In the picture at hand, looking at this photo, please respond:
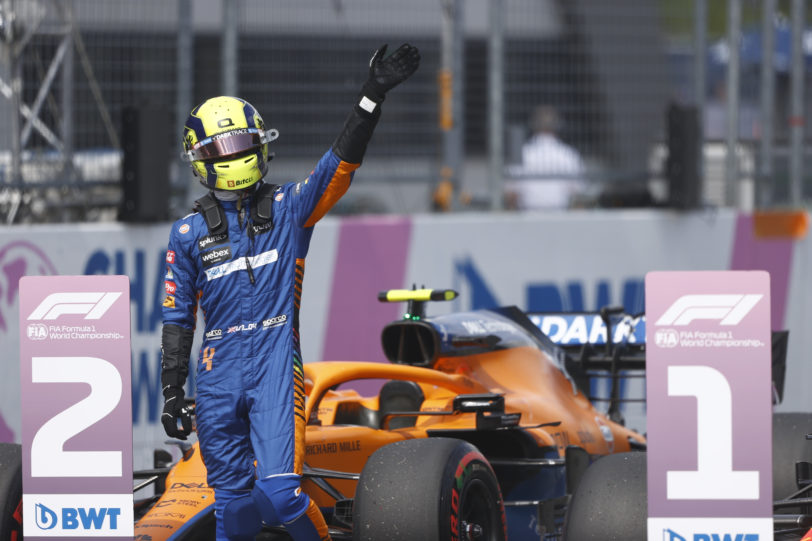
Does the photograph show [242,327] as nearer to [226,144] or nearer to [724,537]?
[226,144]

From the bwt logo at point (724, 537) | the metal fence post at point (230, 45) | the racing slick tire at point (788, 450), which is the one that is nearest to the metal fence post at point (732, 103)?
the metal fence post at point (230, 45)

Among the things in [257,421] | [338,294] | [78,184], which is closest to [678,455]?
[257,421]

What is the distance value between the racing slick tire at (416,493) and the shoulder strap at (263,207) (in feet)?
3.25

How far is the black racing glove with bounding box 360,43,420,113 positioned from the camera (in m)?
5.53

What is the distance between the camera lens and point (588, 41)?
10352 millimetres

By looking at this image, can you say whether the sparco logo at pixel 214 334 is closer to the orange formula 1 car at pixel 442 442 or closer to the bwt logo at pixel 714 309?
the orange formula 1 car at pixel 442 442

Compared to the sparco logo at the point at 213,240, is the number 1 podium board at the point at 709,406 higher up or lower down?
lower down

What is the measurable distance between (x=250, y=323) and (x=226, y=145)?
0.71m

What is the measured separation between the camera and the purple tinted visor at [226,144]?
578cm

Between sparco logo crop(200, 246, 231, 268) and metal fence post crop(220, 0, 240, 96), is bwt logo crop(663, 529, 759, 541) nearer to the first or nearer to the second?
sparco logo crop(200, 246, 231, 268)

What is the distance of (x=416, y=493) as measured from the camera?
5512mm

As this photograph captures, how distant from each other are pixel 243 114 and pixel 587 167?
4975 millimetres

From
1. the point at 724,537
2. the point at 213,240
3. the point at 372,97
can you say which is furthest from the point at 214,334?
the point at 724,537

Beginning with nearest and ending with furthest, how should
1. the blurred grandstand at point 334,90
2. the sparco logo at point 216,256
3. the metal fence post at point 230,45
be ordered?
the sparco logo at point 216,256 → the blurred grandstand at point 334,90 → the metal fence post at point 230,45
